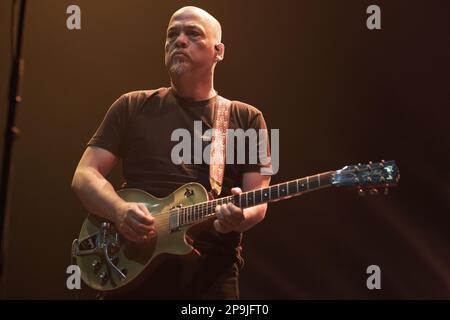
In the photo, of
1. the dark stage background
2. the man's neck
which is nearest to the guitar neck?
the man's neck

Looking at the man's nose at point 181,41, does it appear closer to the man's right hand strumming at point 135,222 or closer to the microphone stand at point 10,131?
the man's right hand strumming at point 135,222

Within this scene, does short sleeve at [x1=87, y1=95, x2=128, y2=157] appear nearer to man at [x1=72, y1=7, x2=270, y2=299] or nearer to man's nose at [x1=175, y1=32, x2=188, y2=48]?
man at [x1=72, y1=7, x2=270, y2=299]

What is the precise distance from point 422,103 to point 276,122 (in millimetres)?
736

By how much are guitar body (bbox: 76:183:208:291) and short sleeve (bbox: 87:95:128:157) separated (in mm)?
200

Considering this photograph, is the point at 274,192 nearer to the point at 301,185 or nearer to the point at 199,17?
the point at 301,185

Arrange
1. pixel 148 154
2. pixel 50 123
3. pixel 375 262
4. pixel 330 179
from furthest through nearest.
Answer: pixel 50 123
pixel 375 262
pixel 148 154
pixel 330 179

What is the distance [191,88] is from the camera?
2652 millimetres

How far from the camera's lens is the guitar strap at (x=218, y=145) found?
2.46m

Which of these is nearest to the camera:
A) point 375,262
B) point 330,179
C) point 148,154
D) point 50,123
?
point 330,179

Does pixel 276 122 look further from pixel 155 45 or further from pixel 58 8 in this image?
pixel 58 8

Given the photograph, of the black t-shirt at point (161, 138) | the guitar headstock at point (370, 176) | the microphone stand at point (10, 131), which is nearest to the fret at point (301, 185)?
the guitar headstock at point (370, 176)
